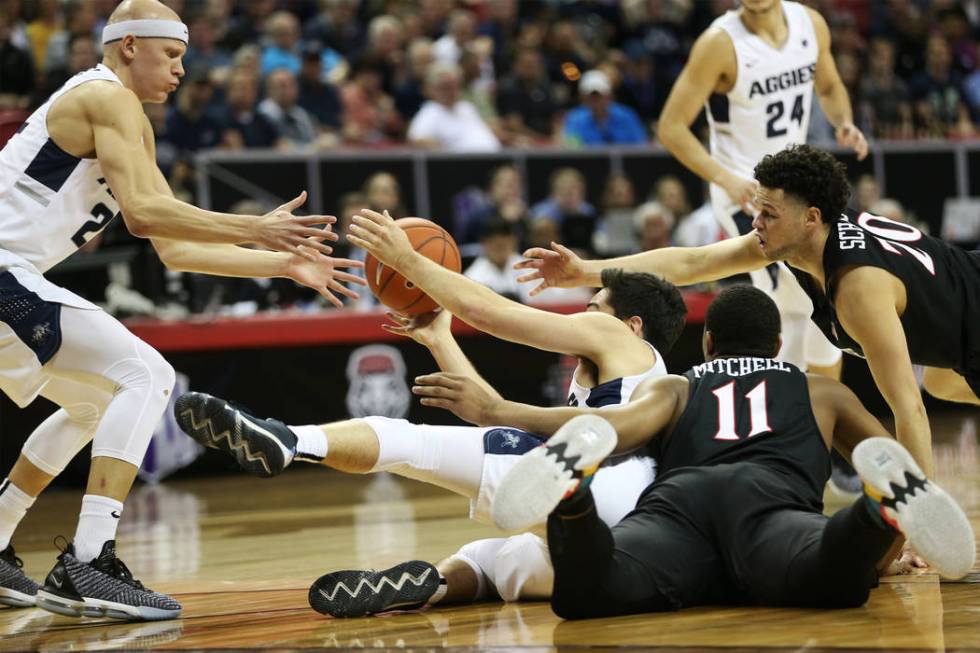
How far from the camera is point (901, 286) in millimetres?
4523

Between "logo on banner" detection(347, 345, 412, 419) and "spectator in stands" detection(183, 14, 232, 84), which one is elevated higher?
"spectator in stands" detection(183, 14, 232, 84)

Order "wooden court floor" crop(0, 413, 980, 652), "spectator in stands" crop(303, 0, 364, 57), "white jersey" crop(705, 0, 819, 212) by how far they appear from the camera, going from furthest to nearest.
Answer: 1. "spectator in stands" crop(303, 0, 364, 57)
2. "white jersey" crop(705, 0, 819, 212)
3. "wooden court floor" crop(0, 413, 980, 652)

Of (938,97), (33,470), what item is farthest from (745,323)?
(938,97)

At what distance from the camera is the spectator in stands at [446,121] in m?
12.1

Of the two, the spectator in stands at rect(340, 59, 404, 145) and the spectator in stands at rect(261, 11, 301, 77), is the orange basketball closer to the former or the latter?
the spectator in stands at rect(340, 59, 404, 145)

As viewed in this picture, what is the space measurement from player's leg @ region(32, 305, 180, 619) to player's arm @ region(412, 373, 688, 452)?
3.23 ft

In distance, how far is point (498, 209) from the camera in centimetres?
1084

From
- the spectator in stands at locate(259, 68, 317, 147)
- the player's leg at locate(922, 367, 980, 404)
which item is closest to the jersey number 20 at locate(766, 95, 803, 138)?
the player's leg at locate(922, 367, 980, 404)

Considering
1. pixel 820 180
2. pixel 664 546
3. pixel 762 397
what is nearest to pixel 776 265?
pixel 820 180

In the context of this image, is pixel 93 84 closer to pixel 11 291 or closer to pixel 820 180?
pixel 11 291

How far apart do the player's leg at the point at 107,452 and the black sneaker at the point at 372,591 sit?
553mm

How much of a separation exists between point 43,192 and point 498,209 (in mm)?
6408

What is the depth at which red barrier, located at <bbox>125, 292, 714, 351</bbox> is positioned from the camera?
28.9 ft

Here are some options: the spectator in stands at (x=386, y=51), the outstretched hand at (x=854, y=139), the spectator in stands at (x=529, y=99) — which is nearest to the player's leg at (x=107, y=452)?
the outstretched hand at (x=854, y=139)
